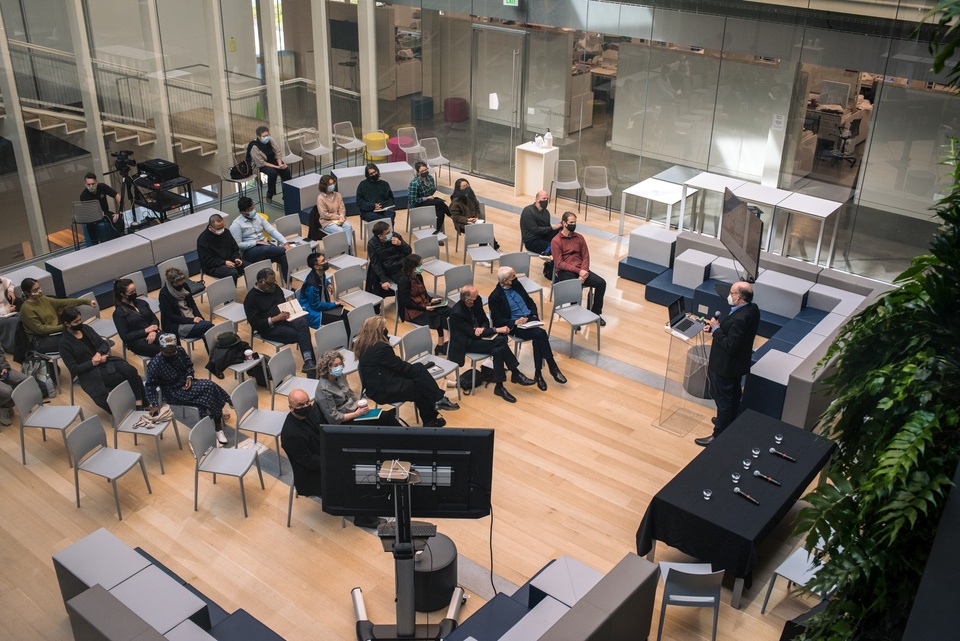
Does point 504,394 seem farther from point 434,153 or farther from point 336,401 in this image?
point 434,153

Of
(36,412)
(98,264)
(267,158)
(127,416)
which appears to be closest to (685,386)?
(127,416)

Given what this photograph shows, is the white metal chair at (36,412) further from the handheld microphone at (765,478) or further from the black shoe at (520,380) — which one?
the handheld microphone at (765,478)

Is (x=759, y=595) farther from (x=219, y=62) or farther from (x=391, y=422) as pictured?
(x=219, y=62)

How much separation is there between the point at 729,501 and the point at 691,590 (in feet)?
2.96

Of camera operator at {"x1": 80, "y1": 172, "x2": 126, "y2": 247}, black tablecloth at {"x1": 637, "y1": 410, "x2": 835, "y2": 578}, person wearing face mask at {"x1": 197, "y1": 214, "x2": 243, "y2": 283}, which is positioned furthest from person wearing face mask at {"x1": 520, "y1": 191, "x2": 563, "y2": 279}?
camera operator at {"x1": 80, "y1": 172, "x2": 126, "y2": 247}

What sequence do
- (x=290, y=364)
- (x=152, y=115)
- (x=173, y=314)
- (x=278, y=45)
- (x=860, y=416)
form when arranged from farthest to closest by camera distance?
1. (x=278, y=45)
2. (x=152, y=115)
3. (x=173, y=314)
4. (x=290, y=364)
5. (x=860, y=416)

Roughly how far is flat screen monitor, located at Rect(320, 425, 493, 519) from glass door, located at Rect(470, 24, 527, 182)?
10.2 metres

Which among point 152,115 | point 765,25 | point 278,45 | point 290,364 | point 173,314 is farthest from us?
point 278,45

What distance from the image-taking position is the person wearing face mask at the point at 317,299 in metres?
9.94

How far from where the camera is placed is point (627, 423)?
9.22 m

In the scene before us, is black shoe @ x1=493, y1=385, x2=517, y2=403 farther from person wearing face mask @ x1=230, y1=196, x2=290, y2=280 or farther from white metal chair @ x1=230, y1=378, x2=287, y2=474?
person wearing face mask @ x1=230, y1=196, x2=290, y2=280

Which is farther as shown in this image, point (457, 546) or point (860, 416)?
point (457, 546)

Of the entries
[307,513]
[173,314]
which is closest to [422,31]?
[173,314]

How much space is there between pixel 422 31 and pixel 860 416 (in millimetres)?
12576
